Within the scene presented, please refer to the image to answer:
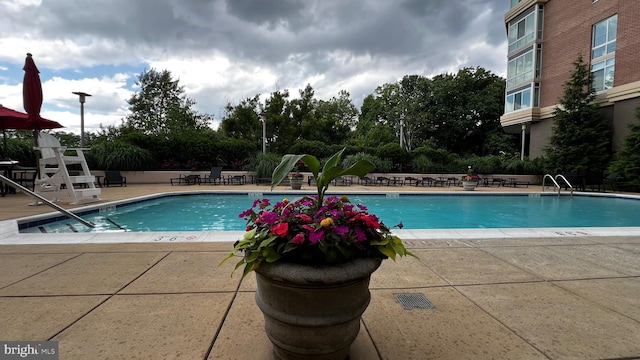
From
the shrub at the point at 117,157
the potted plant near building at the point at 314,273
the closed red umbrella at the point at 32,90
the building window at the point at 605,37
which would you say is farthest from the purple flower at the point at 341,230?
the building window at the point at 605,37

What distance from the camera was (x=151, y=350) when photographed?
1699 mm

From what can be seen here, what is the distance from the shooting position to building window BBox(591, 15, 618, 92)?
14773 millimetres

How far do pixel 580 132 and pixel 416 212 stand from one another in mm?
12170

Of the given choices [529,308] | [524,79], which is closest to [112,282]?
[529,308]

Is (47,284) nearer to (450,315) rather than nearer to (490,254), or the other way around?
(450,315)

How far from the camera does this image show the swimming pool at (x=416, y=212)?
265 inches

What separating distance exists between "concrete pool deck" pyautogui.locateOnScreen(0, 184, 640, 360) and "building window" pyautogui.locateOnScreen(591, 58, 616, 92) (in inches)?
649

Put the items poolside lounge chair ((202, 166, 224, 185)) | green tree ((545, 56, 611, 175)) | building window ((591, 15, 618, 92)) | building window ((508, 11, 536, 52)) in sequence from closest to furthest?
poolside lounge chair ((202, 166, 224, 185))
green tree ((545, 56, 611, 175))
building window ((591, 15, 618, 92))
building window ((508, 11, 536, 52))

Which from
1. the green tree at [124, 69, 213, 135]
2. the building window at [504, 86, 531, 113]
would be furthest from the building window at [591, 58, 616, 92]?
the green tree at [124, 69, 213, 135]

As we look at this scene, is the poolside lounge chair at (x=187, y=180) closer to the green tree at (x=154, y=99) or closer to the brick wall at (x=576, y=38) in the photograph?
the green tree at (x=154, y=99)

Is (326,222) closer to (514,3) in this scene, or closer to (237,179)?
(237,179)

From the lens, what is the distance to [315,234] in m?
1.34

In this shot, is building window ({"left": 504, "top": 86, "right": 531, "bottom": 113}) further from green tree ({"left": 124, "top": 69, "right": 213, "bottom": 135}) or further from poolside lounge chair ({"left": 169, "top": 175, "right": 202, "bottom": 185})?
green tree ({"left": 124, "top": 69, "right": 213, "bottom": 135})

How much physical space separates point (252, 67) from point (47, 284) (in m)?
16.6
